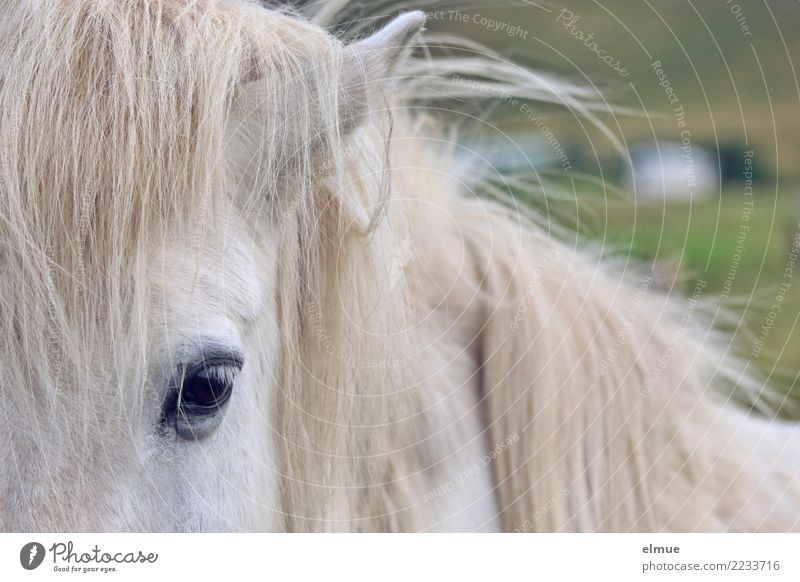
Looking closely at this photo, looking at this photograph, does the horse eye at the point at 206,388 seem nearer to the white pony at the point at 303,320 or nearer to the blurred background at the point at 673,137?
the white pony at the point at 303,320

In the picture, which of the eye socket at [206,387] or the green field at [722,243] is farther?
the green field at [722,243]

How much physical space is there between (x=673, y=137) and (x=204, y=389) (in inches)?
23.6

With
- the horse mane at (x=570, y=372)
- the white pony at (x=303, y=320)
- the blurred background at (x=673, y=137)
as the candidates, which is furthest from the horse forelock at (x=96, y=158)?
the blurred background at (x=673, y=137)

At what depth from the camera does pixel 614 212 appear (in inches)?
27.8

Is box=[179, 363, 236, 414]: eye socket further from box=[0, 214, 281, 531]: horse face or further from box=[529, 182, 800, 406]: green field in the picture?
box=[529, 182, 800, 406]: green field

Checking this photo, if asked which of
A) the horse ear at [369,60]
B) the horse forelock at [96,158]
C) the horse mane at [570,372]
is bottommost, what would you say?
the horse mane at [570,372]

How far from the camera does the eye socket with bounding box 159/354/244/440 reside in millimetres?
396

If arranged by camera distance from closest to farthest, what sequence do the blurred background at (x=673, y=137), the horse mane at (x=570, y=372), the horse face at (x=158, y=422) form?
the horse face at (x=158, y=422) < the horse mane at (x=570, y=372) < the blurred background at (x=673, y=137)

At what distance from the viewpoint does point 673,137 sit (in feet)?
2.63

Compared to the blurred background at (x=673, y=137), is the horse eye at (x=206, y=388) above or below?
below

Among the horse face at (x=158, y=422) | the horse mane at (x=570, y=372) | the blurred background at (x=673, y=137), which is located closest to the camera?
the horse face at (x=158, y=422)

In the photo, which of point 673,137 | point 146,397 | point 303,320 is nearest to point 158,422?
point 146,397

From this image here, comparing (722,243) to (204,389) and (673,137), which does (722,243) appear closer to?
(673,137)

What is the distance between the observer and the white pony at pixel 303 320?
39 cm
